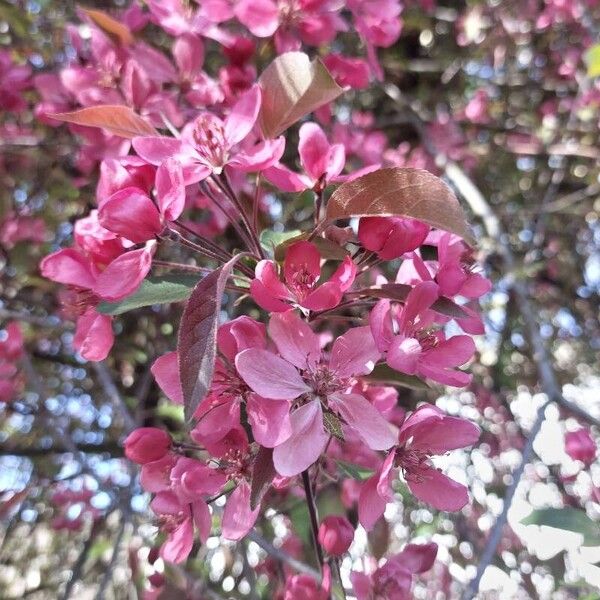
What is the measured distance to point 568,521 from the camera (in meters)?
0.95

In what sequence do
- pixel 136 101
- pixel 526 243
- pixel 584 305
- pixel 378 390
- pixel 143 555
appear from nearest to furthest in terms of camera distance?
pixel 378 390 < pixel 136 101 < pixel 143 555 < pixel 526 243 < pixel 584 305

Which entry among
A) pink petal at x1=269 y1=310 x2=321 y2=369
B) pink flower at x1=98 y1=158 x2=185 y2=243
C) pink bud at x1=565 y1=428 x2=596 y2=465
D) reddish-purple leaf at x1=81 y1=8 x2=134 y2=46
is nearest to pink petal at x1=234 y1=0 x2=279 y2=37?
reddish-purple leaf at x1=81 y1=8 x2=134 y2=46

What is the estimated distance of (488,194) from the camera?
3352mm

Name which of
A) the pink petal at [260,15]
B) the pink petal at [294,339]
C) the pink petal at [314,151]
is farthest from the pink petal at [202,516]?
the pink petal at [260,15]

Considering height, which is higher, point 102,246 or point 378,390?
point 102,246

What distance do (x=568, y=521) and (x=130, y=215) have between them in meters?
0.75

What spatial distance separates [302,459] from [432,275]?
0.30 metres

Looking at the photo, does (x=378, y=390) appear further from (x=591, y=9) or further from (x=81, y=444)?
(x=591, y=9)

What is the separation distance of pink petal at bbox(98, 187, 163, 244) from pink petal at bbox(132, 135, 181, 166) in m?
0.08

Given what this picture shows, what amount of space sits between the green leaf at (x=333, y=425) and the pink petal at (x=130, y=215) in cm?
29

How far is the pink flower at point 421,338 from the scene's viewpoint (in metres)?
0.74

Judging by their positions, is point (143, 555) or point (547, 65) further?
point (547, 65)

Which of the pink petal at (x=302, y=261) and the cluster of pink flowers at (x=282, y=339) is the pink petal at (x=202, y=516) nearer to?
the cluster of pink flowers at (x=282, y=339)

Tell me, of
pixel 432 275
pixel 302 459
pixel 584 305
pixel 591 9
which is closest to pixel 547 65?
pixel 591 9
